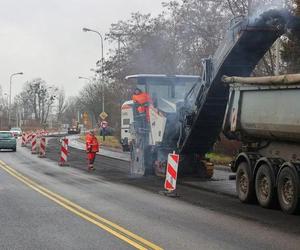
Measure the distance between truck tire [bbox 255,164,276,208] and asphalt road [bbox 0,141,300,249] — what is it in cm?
21

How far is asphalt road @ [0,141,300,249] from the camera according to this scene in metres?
8.29

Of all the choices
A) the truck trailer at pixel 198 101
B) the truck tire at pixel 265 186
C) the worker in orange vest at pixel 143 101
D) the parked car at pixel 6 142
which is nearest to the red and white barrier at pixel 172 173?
the truck trailer at pixel 198 101

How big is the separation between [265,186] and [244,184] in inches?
35.9

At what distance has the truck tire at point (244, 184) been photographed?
1257 cm

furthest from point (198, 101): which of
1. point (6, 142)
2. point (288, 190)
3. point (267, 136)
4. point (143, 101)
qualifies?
point (6, 142)

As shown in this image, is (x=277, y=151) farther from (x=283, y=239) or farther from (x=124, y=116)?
(x=124, y=116)

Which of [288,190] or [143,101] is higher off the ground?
[143,101]

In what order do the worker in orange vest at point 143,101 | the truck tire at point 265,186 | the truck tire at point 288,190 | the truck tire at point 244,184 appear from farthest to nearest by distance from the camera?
the worker in orange vest at point 143,101, the truck tire at point 244,184, the truck tire at point 265,186, the truck tire at point 288,190

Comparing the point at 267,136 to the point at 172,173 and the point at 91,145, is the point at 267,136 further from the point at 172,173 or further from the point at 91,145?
the point at 91,145

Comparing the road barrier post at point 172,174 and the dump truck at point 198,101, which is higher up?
the dump truck at point 198,101

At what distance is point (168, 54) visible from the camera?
135 feet

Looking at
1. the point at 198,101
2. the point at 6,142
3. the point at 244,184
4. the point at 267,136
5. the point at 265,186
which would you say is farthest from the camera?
the point at 6,142

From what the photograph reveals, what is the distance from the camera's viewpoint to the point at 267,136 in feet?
39.2

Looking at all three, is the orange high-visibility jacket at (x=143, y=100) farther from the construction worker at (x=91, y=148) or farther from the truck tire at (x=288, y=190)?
the truck tire at (x=288, y=190)
